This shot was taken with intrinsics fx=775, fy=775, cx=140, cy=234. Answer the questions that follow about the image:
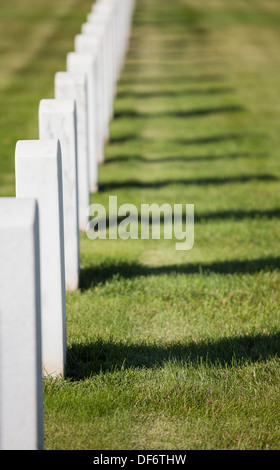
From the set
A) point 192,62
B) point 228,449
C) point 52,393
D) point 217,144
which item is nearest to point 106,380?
point 52,393

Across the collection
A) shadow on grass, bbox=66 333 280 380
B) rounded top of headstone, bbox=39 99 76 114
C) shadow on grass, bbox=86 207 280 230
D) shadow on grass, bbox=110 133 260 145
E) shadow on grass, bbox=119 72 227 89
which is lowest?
shadow on grass, bbox=86 207 280 230

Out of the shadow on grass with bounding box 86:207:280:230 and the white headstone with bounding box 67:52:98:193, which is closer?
the shadow on grass with bounding box 86:207:280:230

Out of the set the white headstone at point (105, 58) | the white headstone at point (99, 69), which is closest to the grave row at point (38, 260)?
the white headstone at point (99, 69)

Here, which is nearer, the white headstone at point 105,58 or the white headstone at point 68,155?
the white headstone at point 68,155


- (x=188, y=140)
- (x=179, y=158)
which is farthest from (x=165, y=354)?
(x=188, y=140)

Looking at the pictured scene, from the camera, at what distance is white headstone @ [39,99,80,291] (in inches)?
193

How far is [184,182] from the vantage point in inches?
325

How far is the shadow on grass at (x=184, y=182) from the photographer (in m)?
7.96

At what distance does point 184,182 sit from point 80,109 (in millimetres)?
2183

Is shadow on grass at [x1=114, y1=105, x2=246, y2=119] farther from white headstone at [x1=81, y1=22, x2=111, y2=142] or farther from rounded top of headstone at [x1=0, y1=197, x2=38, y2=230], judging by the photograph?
rounded top of headstone at [x1=0, y1=197, x2=38, y2=230]

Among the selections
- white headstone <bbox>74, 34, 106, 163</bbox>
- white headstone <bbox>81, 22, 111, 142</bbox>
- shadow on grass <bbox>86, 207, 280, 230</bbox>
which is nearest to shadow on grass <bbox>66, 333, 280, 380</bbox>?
shadow on grass <bbox>86, 207, 280, 230</bbox>

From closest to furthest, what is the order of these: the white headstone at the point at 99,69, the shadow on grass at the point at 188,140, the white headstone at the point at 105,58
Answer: the white headstone at the point at 99,69, the white headstone at the point at 105,58, the shadow on grass at the point at 188,140

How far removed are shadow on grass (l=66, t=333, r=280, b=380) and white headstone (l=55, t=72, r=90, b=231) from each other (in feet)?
6.96

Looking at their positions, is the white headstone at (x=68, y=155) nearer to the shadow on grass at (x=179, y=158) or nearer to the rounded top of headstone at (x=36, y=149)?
the rounded top of headstone at (x=36, y=149)
